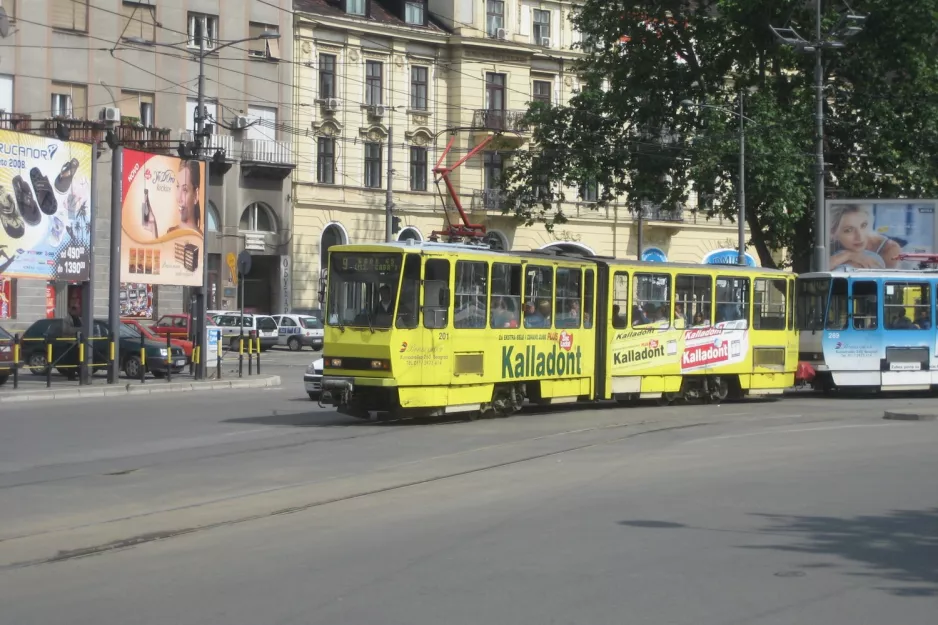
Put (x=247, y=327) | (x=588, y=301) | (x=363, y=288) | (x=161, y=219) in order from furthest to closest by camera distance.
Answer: (x=247, y=327)
(x=161, y=219)
(x=588, y=301)
(x=363, y=288)

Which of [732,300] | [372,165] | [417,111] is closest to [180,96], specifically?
[372,165]

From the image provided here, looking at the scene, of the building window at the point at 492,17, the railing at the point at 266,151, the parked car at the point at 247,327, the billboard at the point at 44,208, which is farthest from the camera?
the building window at the point at 492,17

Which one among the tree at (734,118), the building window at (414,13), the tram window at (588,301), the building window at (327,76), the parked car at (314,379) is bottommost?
the parked car at (314,379)

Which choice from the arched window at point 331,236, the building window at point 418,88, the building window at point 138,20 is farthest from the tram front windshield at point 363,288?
the building window at point 418,88

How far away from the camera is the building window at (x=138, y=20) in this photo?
5022 cm

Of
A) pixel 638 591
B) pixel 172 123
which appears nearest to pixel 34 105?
pixel 172 123

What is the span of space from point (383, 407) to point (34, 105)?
3197 centimetres

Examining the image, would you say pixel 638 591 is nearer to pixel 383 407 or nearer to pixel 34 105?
pixel 383 407

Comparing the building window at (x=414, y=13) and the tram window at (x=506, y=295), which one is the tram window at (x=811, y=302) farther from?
the building window at (x=414, y=13)

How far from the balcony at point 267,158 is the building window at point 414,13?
877 cm

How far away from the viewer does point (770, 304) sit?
27656 millimetres

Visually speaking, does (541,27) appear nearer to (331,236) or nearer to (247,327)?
(331,236)

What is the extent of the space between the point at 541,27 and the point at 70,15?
73.5ft

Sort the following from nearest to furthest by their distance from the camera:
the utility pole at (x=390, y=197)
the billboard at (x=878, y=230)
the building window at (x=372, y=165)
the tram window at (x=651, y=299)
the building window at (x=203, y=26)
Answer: the tram window at (x=651, y=299)
the billboard at (x=878, y=230)
the utility pole at (x=390, y=197)
the building window at (x=203, y=26)
the building window at (x=372, y=165)
